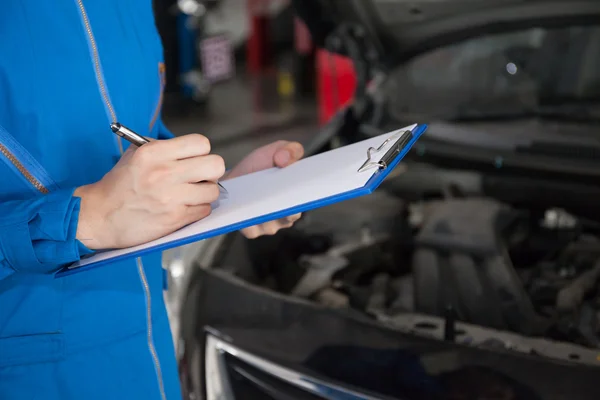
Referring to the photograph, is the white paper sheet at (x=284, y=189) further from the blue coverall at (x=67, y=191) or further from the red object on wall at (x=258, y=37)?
the red object on wall at (x=258, y=37)

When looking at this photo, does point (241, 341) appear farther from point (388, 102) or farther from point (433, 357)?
point (388, 102)

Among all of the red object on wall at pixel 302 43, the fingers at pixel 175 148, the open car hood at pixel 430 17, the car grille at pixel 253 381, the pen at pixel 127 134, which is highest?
the red object on wall at pixel 302 43

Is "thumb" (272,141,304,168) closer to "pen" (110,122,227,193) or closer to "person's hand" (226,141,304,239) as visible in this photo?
"person's hand" (226,141,304,239)

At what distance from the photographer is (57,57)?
0.67 metres

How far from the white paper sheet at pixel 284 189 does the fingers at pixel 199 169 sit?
4 cm

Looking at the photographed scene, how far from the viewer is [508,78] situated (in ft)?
6.13

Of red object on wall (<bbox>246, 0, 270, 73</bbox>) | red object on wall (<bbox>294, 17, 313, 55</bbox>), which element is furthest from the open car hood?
red object on wall (<bbox>246, 0, 270, 73</bbox>)

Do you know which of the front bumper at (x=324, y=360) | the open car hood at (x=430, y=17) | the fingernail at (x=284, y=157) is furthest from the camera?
the open car hood at (x=430, y=17)

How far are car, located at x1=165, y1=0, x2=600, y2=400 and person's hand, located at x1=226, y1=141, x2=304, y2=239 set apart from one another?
1.00 ft

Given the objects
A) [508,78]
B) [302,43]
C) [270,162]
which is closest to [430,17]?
[508,78]

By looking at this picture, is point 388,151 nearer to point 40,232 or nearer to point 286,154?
point 286,154

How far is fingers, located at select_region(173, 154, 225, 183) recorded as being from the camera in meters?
0.61

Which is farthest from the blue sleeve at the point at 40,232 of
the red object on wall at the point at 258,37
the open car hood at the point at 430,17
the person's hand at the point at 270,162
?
the red object on wall at the point at 258,37

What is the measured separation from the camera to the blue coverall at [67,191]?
619 mm
